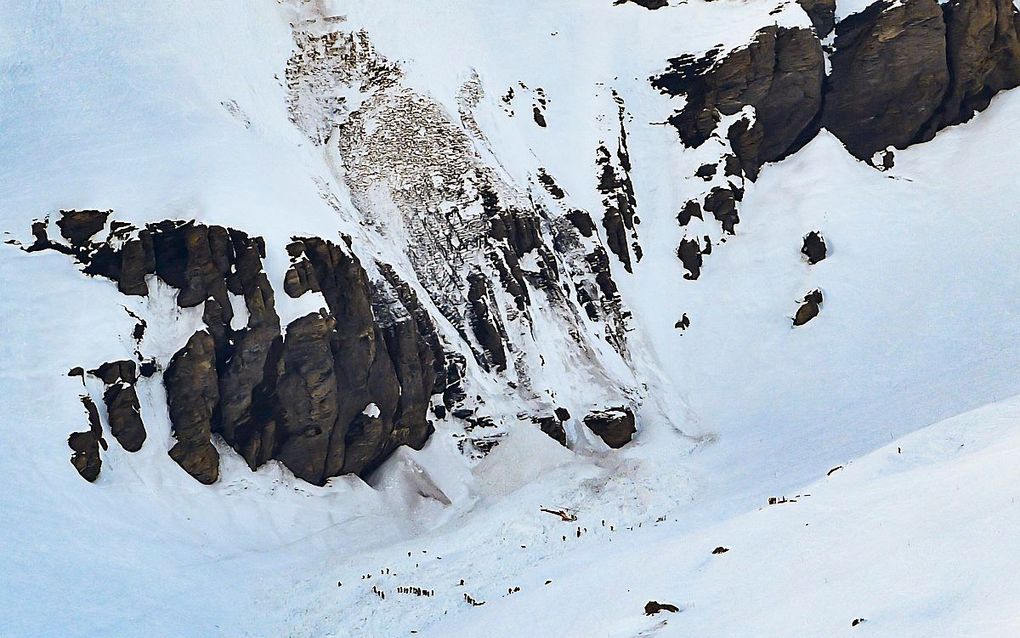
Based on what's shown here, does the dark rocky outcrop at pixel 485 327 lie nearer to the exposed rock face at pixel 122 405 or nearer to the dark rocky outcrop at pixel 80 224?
the exposed rock face at pixel 122 405

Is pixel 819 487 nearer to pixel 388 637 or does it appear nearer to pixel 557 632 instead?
pixel 557 632

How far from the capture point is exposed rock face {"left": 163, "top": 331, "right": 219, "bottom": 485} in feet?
76.0

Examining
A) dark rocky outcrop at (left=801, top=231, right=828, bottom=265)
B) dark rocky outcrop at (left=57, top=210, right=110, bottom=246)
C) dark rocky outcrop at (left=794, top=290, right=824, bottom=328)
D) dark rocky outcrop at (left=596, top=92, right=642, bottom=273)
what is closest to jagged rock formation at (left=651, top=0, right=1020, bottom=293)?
dark rocky outcrop at (left=596, top=92, right=642, bottom=273)

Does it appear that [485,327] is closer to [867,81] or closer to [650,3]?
[650,3]

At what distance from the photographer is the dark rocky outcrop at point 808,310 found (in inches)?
1432

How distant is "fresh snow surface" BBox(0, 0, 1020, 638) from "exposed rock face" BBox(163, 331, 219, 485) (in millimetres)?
390

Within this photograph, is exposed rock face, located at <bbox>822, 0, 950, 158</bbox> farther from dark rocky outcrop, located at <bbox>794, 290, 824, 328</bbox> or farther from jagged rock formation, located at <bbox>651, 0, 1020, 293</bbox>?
dark rocky outcrop, located at <bbox>794, 290, 824, 328</bbox>

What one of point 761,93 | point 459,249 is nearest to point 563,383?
point 459,249

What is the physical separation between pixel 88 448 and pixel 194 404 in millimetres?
3151

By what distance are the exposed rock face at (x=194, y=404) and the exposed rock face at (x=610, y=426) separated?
13701 mm

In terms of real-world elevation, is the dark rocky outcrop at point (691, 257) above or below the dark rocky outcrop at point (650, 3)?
below

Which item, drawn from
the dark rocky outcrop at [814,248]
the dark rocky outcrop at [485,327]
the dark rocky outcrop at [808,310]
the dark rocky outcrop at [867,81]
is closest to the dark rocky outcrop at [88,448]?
the dark rocky outcrop at [485,327]

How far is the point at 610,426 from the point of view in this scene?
3159 cm

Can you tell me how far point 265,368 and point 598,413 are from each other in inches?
497
